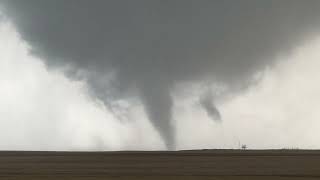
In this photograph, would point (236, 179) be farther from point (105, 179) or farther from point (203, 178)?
point (105, 179)

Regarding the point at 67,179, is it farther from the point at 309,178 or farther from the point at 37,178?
the point at 309,178

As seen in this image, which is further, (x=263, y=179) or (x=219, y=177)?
(x=219, y=177)

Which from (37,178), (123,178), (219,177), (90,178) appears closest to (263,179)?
(219,177)

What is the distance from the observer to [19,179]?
211 feet

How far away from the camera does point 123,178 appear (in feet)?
219

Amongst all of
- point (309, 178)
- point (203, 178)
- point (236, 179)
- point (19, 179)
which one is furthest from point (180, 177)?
point (19, 179)

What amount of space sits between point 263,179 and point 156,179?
1329cm

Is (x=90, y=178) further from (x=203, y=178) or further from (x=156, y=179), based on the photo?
(x=203, y=178)

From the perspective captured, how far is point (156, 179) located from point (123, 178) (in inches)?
185

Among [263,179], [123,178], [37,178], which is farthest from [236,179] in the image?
[37,178]

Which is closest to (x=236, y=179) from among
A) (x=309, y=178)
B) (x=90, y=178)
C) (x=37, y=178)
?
(x=309, y=178)

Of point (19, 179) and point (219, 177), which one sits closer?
point (19, 179)

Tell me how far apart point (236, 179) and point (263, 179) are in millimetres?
3518

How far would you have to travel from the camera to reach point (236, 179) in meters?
65.6
